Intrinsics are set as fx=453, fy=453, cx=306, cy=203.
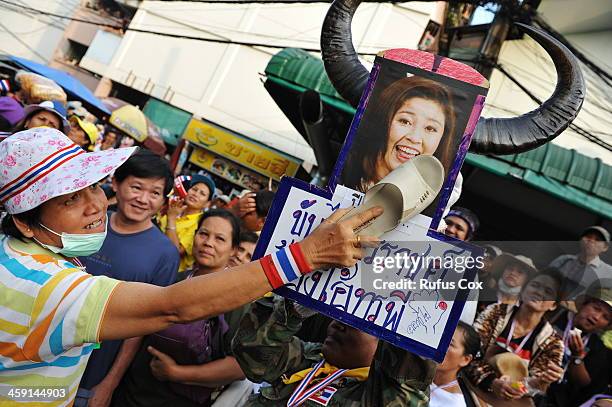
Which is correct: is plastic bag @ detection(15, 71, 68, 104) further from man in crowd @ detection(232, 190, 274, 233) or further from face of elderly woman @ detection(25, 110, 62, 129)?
man in crowd @ detection(232, 190, 274, 233)

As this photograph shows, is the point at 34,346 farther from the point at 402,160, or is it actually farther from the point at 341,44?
the point at 341,44

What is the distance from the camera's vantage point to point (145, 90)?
19.8 metres

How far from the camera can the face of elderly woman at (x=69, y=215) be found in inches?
62.7

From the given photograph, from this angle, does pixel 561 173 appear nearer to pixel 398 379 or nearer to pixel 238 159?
pixel 398 379

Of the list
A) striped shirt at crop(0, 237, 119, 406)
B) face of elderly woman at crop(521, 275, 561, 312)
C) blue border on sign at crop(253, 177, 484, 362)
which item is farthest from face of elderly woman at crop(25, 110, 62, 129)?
face of elderly woman at crop(521, 275, 561, 312)

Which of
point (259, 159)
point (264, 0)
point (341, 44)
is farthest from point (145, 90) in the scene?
point (341, 44)

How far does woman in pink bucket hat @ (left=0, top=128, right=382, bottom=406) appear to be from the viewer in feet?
4.44

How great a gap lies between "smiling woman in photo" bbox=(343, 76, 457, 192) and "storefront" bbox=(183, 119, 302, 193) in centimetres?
1453

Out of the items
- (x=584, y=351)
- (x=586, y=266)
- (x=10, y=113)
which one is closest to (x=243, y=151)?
(x=10, y=113)

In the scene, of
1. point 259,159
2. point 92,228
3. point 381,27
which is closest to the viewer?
point 92,228

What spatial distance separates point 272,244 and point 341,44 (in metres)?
1.11

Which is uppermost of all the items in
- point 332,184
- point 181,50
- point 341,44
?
point 181,50

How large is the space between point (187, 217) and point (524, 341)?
301 centimetres

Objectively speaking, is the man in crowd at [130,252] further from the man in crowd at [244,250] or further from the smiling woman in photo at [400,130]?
the smiling woman in photo at [400,130]
